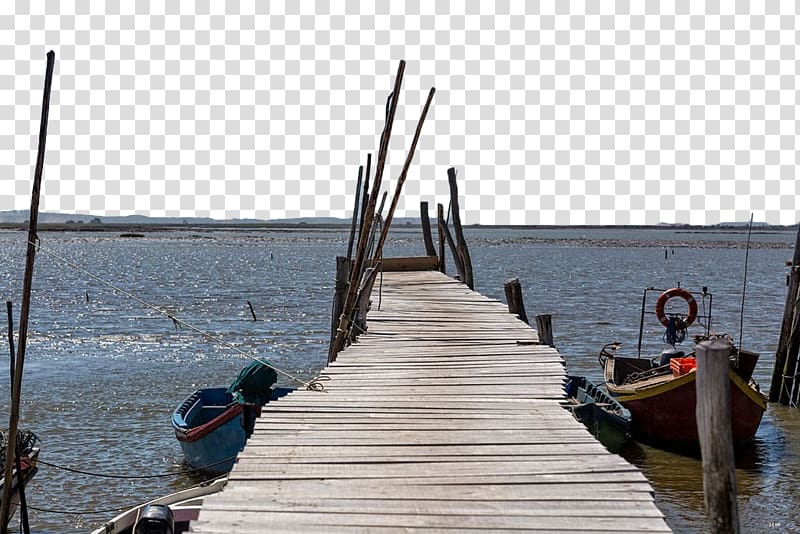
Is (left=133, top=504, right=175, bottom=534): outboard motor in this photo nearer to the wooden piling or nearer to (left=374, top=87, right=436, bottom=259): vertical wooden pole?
(left=374, top=87, right=436, bottom=259): vertical wooden pole

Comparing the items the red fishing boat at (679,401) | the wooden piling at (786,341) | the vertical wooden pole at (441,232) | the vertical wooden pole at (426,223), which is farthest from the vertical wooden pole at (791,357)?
the vertical wooden pole at (426,223)

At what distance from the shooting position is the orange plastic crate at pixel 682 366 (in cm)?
1542

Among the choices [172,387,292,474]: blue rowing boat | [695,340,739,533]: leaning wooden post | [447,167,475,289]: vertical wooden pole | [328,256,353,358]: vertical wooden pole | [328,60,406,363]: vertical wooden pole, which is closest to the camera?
[695,340,739,533]: leaning wooden post

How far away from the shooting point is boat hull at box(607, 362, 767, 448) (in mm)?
15133

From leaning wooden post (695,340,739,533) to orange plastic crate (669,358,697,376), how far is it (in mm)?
10802

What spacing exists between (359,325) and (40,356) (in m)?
15.4

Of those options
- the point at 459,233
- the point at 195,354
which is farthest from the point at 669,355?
the point at 195,354

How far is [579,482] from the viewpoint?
5863 millimetres

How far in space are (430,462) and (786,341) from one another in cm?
1404

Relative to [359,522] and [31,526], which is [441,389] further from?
[31,526]

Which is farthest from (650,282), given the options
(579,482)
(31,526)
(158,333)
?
(579,482)

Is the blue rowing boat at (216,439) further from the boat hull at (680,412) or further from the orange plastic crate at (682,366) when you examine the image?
the orange plastic crate at (682,366)

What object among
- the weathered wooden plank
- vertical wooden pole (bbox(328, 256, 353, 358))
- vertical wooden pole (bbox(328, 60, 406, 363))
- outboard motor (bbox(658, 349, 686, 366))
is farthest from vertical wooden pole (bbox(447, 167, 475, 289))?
the weathered wooden plank

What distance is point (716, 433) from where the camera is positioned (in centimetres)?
489
